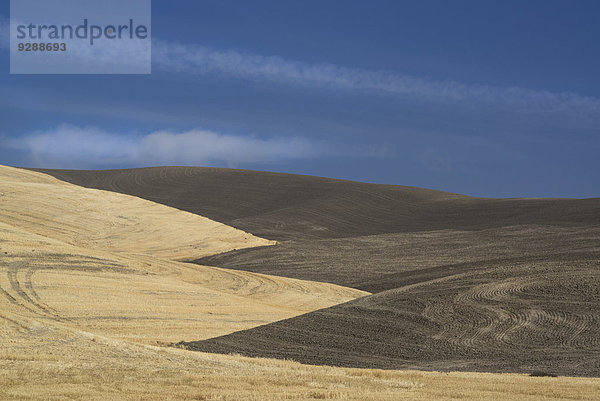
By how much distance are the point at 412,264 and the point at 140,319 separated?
87.9 feet

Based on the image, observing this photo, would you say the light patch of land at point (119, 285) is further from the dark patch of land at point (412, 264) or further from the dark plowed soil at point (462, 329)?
the dark plowed soil at point (462, 329)

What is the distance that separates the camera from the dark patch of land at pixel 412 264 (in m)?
24.8

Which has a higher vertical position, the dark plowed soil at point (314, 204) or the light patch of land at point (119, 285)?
the dark plowed soil at point (314, 204)

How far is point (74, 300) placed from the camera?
2752 cm

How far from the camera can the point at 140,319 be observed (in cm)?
2666

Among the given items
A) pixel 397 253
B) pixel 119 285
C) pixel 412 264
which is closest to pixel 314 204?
pixel 397 253

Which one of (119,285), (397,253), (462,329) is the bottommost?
(462,329)

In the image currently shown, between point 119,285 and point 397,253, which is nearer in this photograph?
point 119,285

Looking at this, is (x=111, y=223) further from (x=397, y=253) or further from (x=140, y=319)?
(x=140, y=319)

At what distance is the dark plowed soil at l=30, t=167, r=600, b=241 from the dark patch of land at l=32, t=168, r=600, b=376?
0.84ft

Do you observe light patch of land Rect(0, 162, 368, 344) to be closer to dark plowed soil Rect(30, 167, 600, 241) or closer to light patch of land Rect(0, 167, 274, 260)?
light patch of land Rect(0, 167, 274, 260)

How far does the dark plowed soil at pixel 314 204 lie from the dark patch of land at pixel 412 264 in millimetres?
256

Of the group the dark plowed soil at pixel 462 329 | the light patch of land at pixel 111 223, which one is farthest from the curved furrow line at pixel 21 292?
the light patch of land at pixel 111 223

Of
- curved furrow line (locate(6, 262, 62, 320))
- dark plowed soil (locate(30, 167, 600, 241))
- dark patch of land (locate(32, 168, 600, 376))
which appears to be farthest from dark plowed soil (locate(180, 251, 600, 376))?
dark plowed soil (locate(30, 167, 600, 241))
